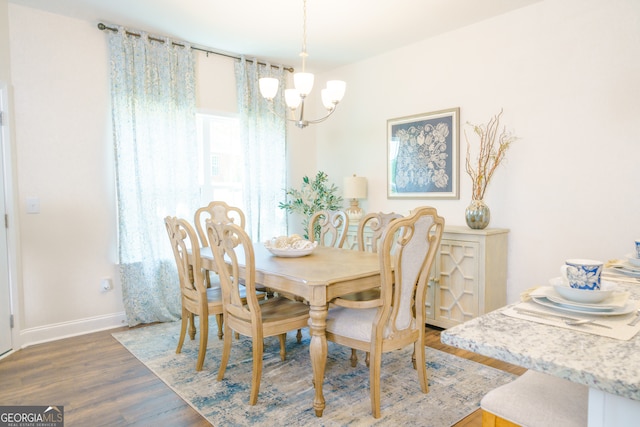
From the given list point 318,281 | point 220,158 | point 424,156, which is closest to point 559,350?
point 318,281

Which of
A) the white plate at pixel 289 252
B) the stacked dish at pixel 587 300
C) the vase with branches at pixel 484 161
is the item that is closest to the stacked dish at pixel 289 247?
the white plate at pixel 289 252

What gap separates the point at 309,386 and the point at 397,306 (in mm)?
812

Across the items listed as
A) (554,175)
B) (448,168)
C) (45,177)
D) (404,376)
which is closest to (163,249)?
(45,177)

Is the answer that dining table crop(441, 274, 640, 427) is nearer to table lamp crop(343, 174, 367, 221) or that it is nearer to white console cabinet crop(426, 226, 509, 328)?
white console cabinet crop(426, 226, 509, 328)

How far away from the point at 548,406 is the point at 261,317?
1.62 m

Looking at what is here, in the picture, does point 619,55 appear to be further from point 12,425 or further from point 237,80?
point 12,425

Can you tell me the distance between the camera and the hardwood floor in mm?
2129

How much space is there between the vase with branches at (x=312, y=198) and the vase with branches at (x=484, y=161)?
67.9 inches

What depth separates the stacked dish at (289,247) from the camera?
277 cm

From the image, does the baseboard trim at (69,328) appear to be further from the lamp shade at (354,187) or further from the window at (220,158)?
the lamp shade at (354,187)

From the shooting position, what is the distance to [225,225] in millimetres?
2262

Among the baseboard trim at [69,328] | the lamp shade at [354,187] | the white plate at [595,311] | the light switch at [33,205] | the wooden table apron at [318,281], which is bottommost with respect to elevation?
the baseboard trim at [69,328]

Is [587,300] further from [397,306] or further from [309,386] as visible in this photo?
[309,386]

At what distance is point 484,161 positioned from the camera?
3.51 m
